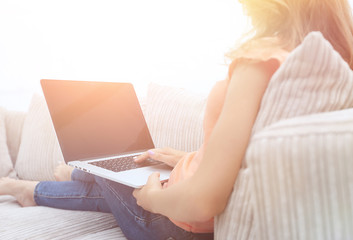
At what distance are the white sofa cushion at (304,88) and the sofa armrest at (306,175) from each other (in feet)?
0.11

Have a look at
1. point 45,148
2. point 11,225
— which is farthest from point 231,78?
point 45,148

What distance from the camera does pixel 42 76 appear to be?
212cm

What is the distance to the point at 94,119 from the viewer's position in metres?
1.23

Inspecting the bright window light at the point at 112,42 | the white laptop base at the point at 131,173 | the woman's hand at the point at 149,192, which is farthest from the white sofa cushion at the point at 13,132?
the woman's hand at the point at 149,192

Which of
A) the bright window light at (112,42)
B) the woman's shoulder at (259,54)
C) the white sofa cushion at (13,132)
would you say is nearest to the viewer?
the woman's shoulder at (259,54)

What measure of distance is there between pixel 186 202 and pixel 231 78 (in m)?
0.23

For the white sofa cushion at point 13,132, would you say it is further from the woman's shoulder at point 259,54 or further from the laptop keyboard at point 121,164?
the woman's shoulder at point 259,54

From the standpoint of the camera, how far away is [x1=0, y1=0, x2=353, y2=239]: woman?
51cm

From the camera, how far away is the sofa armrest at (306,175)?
42 cm

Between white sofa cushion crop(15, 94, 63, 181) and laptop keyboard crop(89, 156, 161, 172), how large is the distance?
67cm

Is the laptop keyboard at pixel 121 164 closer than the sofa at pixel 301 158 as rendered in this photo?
No

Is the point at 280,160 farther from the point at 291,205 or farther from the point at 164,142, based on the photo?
the point at 164,142

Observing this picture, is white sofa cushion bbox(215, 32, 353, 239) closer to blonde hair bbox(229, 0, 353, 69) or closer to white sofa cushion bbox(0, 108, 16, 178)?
blonde hair bbox(229, 0, 353, 69)

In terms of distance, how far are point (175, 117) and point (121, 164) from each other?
0.49 metres
